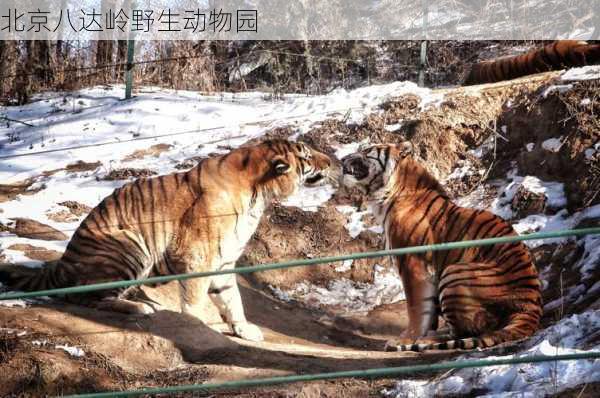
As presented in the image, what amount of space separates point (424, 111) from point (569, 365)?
6075mm

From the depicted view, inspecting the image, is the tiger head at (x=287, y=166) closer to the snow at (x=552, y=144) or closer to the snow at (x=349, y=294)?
the snow at (x=349, y=294)

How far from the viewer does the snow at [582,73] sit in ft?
32.6

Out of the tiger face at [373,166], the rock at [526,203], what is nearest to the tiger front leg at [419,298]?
the tiger face at [373,166]

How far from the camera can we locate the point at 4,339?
602 centimetres

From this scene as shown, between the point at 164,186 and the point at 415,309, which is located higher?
the point at 164,186

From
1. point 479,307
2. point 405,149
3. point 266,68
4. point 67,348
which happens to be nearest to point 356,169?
point 405,149

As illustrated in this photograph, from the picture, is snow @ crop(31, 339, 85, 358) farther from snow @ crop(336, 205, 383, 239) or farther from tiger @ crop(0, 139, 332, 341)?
snow @ crop(336, 205, 383, 239)

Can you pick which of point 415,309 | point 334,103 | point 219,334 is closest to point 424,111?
point 334,103

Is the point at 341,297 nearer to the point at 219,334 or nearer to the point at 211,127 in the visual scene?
the point at 219,334

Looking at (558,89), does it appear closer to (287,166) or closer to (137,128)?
(287,166)

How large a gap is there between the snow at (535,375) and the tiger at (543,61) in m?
5.85

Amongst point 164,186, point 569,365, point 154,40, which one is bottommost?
point 569,365

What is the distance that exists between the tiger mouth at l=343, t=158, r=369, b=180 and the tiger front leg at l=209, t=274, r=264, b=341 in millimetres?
1644

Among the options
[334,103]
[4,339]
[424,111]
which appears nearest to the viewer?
[4,339]
